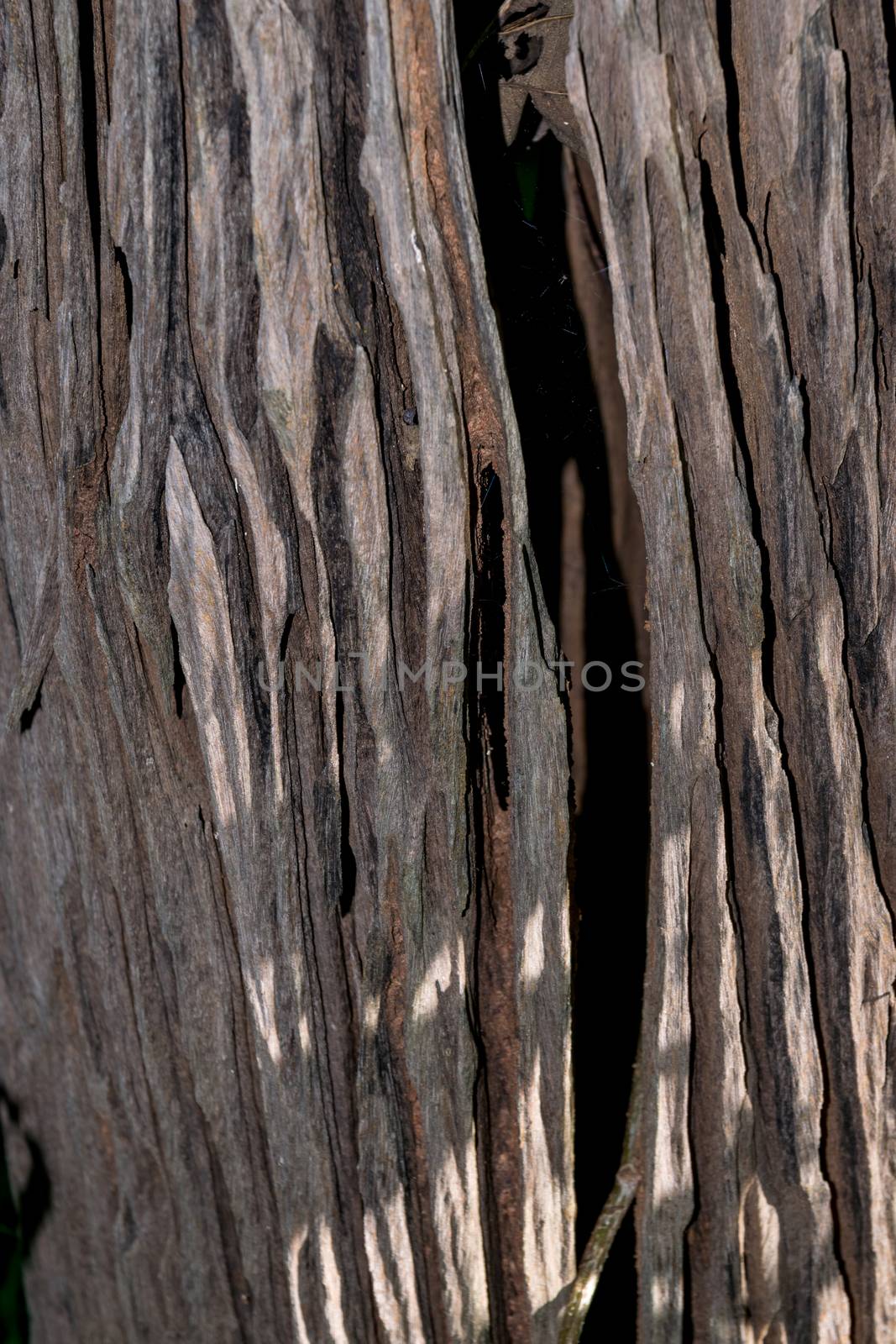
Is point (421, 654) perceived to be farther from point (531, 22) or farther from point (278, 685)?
point (531, 22)

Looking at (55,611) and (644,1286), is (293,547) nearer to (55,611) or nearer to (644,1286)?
(55,611)

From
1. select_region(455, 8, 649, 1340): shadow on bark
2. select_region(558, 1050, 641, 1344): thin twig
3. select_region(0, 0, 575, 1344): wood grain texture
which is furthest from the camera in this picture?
select_region(558, 1050, 641, 1344): thin twig

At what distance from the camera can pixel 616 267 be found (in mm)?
1006

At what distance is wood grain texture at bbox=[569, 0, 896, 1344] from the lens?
979 mm

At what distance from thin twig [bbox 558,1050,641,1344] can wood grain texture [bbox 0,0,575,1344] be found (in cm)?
3

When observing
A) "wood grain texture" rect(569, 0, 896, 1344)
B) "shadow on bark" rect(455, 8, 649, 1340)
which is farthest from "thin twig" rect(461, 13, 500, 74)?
"wood grain texture" rect(569, 0, 896, 1344)

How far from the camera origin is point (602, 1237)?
4.02 ft

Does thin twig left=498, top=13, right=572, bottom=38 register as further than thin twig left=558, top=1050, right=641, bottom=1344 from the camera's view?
No

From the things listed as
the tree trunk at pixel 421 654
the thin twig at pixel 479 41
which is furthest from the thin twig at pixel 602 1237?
the thin twig at pixel 479 41

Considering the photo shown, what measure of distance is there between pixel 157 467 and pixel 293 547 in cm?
15

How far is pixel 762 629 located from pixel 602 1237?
74 cm

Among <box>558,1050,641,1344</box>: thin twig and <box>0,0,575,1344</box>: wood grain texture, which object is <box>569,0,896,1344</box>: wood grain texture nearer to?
<box>558,1050,641,1344</box>: thin twig

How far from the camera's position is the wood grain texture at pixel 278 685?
3.16 feet

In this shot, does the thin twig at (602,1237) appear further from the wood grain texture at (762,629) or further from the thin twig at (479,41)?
the thin twig at (479,41)
